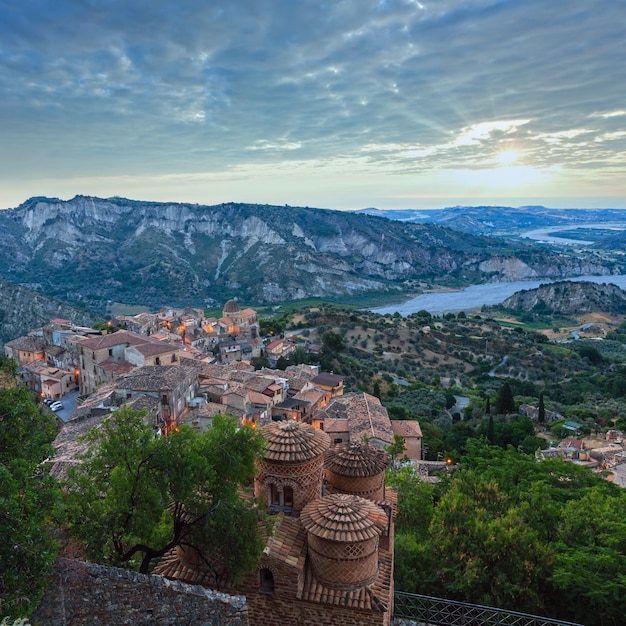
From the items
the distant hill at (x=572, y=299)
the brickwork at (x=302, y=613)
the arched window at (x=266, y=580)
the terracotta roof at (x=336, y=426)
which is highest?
the arched window at (x=266, y=580)

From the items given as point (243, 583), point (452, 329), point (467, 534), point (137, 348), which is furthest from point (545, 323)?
point (243, 583)

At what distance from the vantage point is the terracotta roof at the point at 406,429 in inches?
1714

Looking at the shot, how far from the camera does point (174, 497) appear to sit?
37.2ft

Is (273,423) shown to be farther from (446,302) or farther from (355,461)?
(446,302)

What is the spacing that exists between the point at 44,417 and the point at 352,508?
7634 millimetres

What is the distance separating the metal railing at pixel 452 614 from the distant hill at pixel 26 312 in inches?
3897

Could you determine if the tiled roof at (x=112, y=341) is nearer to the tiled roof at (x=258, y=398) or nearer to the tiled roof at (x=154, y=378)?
the tiled roof at (x=154, y=378)

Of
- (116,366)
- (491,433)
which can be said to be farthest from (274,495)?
(116,366)

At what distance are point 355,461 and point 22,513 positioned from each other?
9.27 meters

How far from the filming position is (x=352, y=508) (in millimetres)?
12047

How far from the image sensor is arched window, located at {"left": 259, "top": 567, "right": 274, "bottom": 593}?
38.1 ft

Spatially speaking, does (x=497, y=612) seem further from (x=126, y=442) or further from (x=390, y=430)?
(x=390, y=430)

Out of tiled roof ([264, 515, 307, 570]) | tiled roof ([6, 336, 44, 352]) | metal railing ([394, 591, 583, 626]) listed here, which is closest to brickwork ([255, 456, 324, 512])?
tiled roof ([264, 515, 307, 570])

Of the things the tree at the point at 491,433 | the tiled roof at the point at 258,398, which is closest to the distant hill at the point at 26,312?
the tiled roof at the point at 258,398
